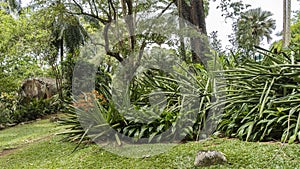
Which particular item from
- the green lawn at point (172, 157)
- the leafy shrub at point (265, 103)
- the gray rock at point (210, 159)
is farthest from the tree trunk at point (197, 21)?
the gray rock at point (210, 159)

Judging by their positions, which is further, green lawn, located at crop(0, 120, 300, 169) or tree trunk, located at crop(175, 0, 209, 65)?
tree trunk, located at crop(175, 0, 209, 65)

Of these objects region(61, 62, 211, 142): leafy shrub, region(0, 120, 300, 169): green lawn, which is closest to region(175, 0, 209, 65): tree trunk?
region(61, 62, 211, 142): leafy shrub

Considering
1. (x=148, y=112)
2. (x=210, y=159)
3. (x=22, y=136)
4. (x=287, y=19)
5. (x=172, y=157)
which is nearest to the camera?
(x=210, y=159)

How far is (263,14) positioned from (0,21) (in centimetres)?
2638

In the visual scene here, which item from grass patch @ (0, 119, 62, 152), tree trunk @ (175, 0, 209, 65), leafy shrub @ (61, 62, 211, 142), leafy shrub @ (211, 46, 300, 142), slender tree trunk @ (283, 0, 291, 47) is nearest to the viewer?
leafy shrub @ (211, 46, 300, 142)

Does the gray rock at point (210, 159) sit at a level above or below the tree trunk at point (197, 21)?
below

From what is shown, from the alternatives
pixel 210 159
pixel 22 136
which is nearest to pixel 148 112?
pixel 210 159

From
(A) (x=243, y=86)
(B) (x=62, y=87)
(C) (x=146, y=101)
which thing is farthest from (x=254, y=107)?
(B) (x=62, y=87)

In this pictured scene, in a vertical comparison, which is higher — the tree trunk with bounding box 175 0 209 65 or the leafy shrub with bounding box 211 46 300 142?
the tree trunk with bounding box 175 0 209 65

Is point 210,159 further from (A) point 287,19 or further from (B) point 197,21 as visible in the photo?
(A) point 287,19

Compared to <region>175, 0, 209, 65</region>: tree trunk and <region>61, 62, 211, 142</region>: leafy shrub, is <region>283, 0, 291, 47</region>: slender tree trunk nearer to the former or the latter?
<region>175, 0, 209, 65</region>: tree trunk

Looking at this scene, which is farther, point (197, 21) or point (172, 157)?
point (197, 21)

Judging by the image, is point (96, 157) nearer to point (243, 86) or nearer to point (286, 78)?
point (243, 86)

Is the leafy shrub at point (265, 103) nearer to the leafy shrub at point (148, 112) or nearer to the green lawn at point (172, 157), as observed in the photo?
the green lawn at point (172, 157)
